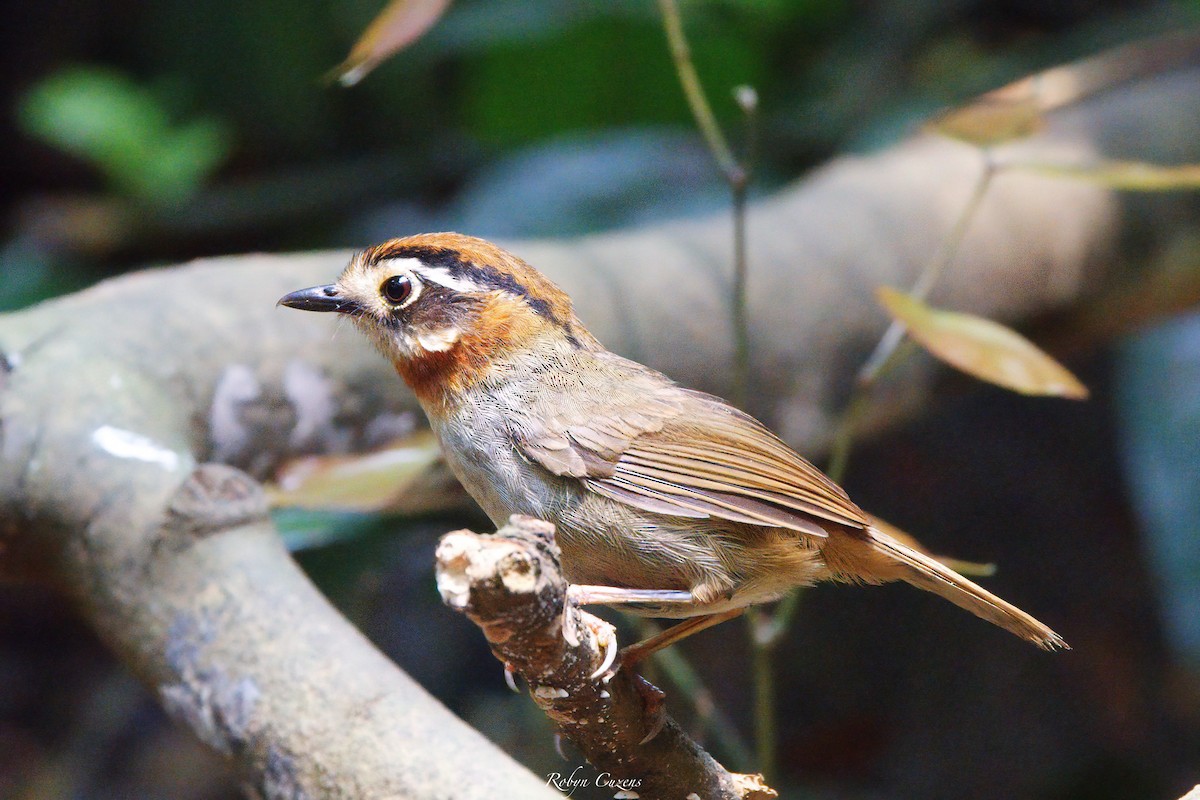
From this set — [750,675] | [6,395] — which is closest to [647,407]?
[6,395]

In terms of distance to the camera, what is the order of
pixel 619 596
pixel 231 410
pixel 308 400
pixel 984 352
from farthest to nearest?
1. pixel 308 400
2. pixel 231 410
3. pixel 984 352
4. pixel 619 596

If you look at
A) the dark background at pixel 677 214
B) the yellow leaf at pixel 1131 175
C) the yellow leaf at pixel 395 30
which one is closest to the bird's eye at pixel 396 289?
the yellow leaf at pixel 395 30

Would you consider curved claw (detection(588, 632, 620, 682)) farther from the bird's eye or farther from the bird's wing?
the bird's eye

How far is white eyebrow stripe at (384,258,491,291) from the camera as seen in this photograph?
7.28ft

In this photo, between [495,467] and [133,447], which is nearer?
[495,467]

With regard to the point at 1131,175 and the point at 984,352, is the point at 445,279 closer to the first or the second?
the point at 984,352

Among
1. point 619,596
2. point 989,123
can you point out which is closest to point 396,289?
point 619,596

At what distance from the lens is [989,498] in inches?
222

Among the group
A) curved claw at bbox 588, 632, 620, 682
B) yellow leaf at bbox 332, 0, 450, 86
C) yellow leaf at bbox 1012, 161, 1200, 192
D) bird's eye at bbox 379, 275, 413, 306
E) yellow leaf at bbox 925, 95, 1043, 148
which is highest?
yellow leaf at bbox 332, 0, 450, 86

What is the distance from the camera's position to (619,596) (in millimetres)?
1899

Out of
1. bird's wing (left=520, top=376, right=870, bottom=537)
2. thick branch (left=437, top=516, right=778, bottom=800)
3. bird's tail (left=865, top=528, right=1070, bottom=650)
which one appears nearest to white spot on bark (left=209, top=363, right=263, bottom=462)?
bird's wing (left=520, top=376, right=870, bottom=537)

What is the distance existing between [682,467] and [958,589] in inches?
21.0

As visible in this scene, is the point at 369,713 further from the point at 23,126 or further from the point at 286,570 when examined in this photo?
the point at 23,126

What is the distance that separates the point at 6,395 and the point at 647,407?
5.19 feet
